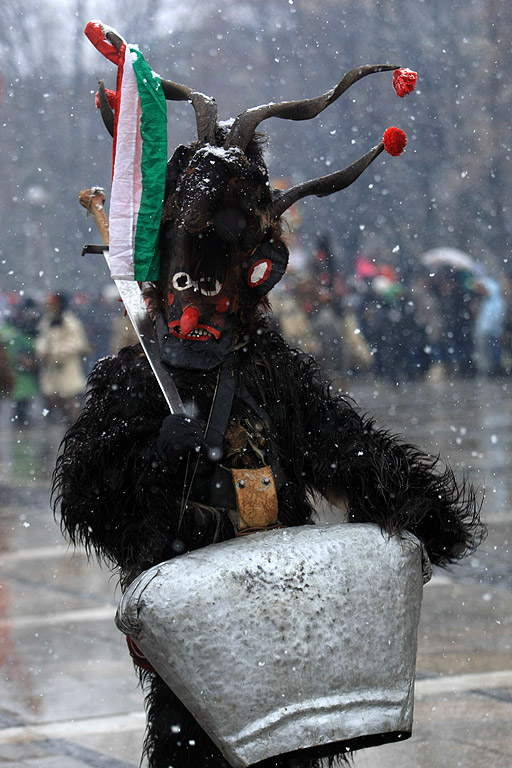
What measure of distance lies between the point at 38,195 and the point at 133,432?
2531 cm

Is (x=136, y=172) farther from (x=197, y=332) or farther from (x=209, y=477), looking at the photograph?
(x=209, y=477)

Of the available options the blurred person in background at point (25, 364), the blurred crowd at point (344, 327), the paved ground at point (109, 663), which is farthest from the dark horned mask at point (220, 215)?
the blurred person in background at point (25, 364)

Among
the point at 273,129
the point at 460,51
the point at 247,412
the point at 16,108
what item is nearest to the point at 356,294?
the point at 273,129

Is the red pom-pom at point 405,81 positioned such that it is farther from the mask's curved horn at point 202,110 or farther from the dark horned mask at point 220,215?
the mask's curved horn at point 202,110

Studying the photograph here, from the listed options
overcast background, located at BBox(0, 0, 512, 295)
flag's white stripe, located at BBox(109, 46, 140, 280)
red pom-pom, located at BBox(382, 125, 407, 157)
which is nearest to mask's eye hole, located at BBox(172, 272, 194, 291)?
flag's white stripe, located at BBox(109, 46, 140, 280)

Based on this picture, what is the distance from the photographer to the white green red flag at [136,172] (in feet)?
9.52

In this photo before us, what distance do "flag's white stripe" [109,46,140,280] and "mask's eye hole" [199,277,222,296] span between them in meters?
0.18

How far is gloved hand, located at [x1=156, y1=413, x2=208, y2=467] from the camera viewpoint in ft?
8.89

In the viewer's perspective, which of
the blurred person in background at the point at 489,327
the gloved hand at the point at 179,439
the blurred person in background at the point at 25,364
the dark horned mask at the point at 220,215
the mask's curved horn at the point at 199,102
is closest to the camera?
the gloved hand at the point at 179,439

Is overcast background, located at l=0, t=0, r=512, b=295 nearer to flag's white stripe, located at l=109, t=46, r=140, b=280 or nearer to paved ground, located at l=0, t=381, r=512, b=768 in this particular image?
paved ground, located at l=0, t=381, r=512, b=768

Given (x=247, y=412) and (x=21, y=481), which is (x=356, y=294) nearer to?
(x=21, y=481)

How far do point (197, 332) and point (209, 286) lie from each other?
0.12 meters

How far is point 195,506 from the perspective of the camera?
292 cm

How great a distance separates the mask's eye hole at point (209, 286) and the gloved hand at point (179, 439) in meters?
0.36
